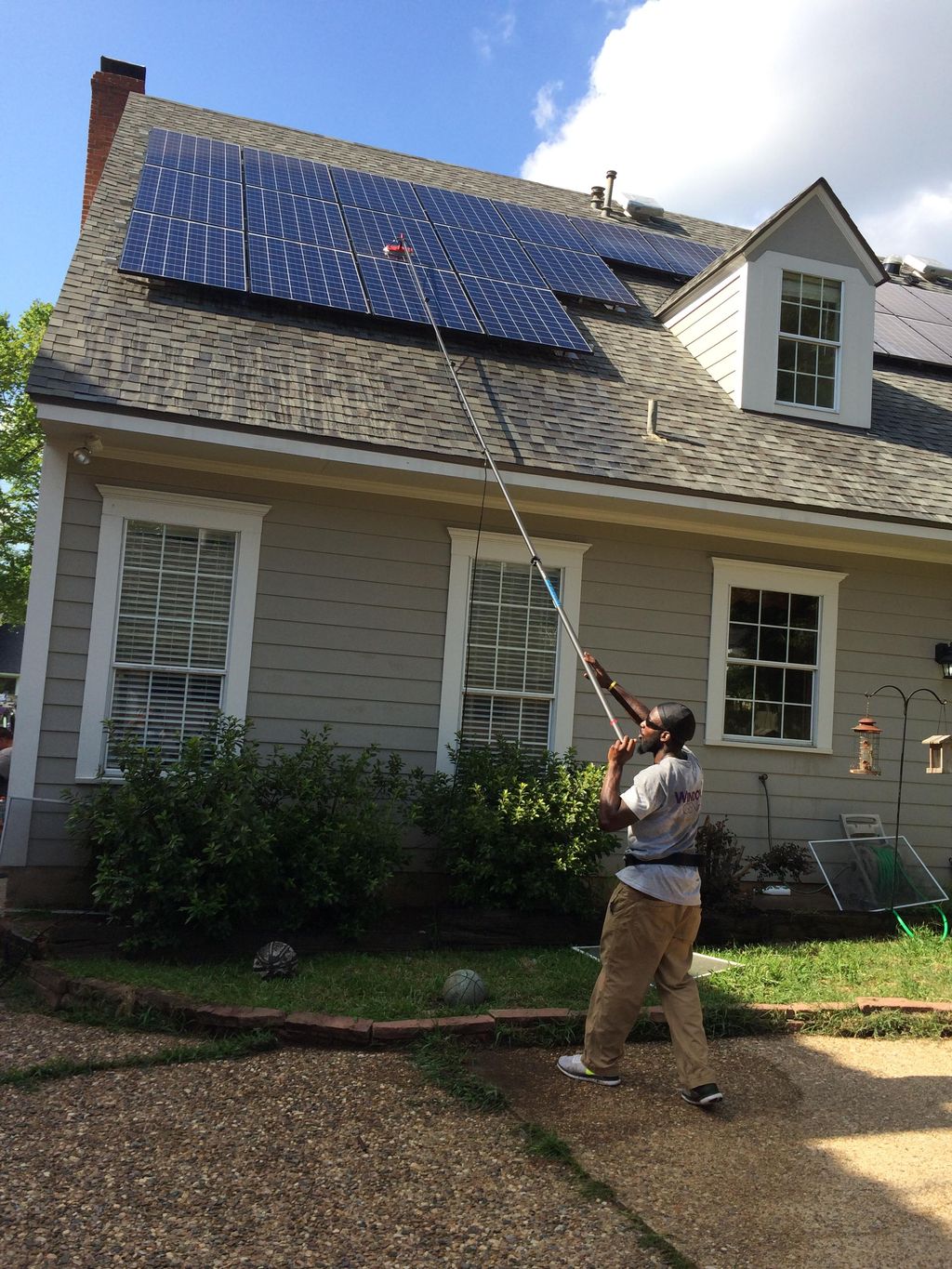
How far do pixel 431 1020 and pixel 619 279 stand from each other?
27.3ft

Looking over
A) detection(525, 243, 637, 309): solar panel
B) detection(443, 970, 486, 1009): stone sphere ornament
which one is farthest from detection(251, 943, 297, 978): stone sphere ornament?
detection(525, 243, 637, 309): solar panel

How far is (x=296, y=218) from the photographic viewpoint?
9.62m

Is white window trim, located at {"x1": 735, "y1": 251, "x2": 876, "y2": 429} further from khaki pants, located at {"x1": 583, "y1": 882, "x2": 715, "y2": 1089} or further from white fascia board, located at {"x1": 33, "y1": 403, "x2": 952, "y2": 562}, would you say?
khaki pants, located at {"x1": 583, "y1": 882, "x2": 715, "y2": 1089}

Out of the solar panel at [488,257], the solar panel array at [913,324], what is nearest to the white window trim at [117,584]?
the solar panel at [488,257]

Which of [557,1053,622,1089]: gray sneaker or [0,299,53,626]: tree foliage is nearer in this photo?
[557,1053,622,1089]: gray sneaker

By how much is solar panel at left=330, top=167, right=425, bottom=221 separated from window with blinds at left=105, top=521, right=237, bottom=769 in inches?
185

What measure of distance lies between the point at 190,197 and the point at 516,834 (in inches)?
251

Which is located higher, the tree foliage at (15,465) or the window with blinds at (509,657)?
the tree foliage at (15,465)

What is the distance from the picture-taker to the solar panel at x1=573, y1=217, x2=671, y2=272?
1145 centimetres

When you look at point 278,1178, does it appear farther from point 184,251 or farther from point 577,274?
point 577,274

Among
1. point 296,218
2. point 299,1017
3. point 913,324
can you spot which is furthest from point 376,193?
point 299,1017

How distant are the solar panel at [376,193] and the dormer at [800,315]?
10.4 ft

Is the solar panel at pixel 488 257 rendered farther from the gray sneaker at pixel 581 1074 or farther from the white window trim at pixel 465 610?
the gray sneaker at pixel 581 1074

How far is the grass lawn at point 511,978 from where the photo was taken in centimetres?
Result: 536
